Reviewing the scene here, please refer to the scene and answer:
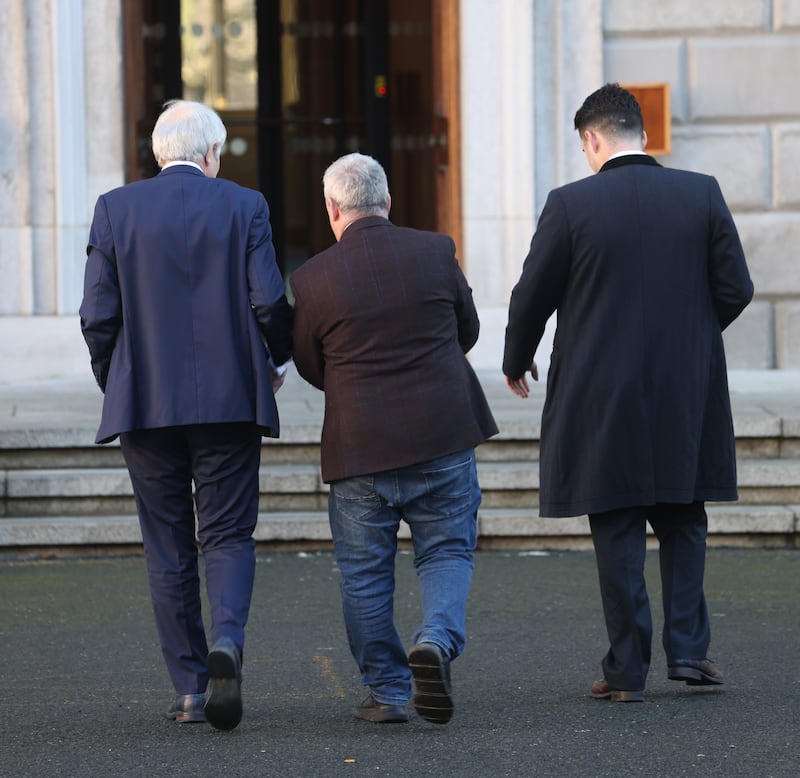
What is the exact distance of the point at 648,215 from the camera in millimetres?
4926

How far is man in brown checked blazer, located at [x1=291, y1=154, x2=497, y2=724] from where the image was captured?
4.68m

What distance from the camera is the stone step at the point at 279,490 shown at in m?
7.95

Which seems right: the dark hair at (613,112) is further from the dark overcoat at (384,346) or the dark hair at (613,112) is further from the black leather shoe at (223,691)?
the black leather shoe at (223,691)

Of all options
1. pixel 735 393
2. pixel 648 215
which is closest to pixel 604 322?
pixel 648 215

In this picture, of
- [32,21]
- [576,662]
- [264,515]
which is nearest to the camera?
[576,662]

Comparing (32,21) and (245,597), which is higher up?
(32,21)

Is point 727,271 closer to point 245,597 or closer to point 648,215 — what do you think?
point 648,215

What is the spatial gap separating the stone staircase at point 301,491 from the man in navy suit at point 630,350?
2689mm

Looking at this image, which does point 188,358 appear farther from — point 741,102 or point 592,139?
point 741,102

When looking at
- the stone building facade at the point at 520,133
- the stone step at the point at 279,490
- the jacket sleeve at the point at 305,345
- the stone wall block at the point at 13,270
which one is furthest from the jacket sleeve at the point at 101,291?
the stone wall block at the point at 13,270

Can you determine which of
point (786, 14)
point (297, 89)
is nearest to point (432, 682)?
point (786, 14)

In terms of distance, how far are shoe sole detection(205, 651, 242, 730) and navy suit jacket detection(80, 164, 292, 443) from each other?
0.66 meters

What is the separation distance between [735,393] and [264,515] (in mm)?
3388

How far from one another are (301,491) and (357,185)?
343 centimetres
